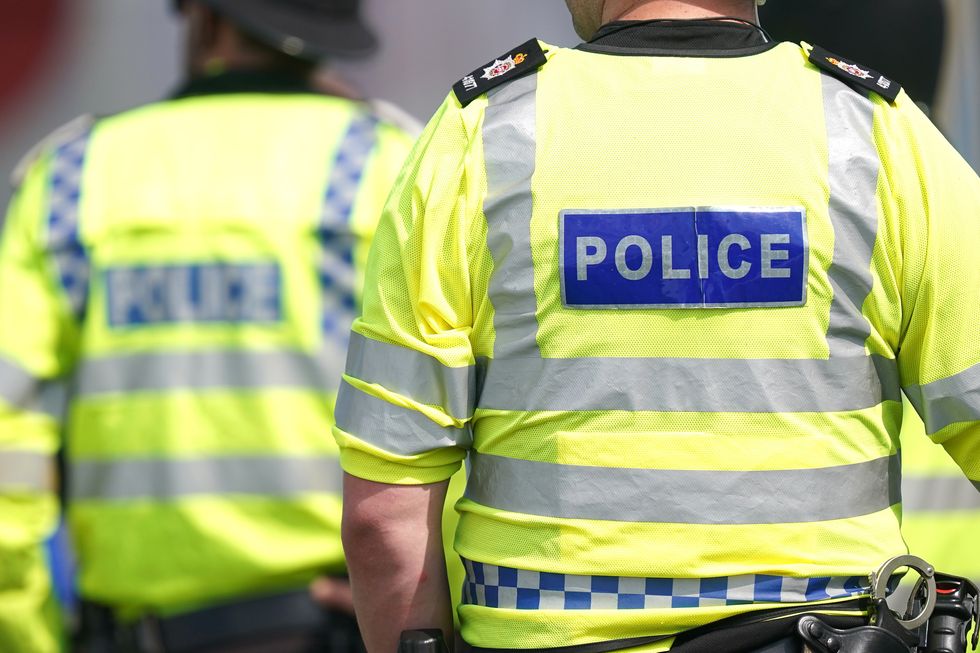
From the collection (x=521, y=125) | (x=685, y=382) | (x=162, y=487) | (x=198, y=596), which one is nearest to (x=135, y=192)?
(x=162, y=487)

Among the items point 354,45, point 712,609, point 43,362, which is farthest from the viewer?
point 354,45

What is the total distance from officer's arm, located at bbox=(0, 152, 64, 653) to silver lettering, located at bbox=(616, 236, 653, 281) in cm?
126

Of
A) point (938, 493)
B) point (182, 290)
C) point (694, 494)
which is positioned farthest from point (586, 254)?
point (182, 290)

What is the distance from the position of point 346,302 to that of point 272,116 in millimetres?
373

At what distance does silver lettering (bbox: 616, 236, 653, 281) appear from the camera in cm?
156

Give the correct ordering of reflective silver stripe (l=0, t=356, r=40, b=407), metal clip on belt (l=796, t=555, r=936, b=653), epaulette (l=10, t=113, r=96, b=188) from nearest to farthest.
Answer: metal clip on belt (l=796, t=555, r=936, b=653) < reflective silver stripe (l=0, t=356, r=40, b=407) < epaulette (l=10, t=113, r=96, b=188)

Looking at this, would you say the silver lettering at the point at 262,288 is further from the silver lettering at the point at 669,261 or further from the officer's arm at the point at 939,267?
the officer's arm at the point at 939,267

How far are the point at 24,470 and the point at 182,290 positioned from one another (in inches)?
16.4

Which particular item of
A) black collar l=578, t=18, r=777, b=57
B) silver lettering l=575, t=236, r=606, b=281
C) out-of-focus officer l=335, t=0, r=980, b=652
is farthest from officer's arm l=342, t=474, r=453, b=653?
black collar l=578, t=18, r=777, b=57

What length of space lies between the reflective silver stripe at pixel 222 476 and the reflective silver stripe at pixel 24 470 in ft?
Answer: 0.39

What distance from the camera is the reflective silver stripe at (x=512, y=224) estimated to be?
5.20 ft

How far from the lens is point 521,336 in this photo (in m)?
1.60

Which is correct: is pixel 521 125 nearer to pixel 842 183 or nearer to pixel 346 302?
pixel 842 183

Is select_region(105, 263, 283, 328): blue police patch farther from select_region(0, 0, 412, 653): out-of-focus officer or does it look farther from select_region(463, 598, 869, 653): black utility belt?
select_region(463, 598, 869, 653): black utility belt
